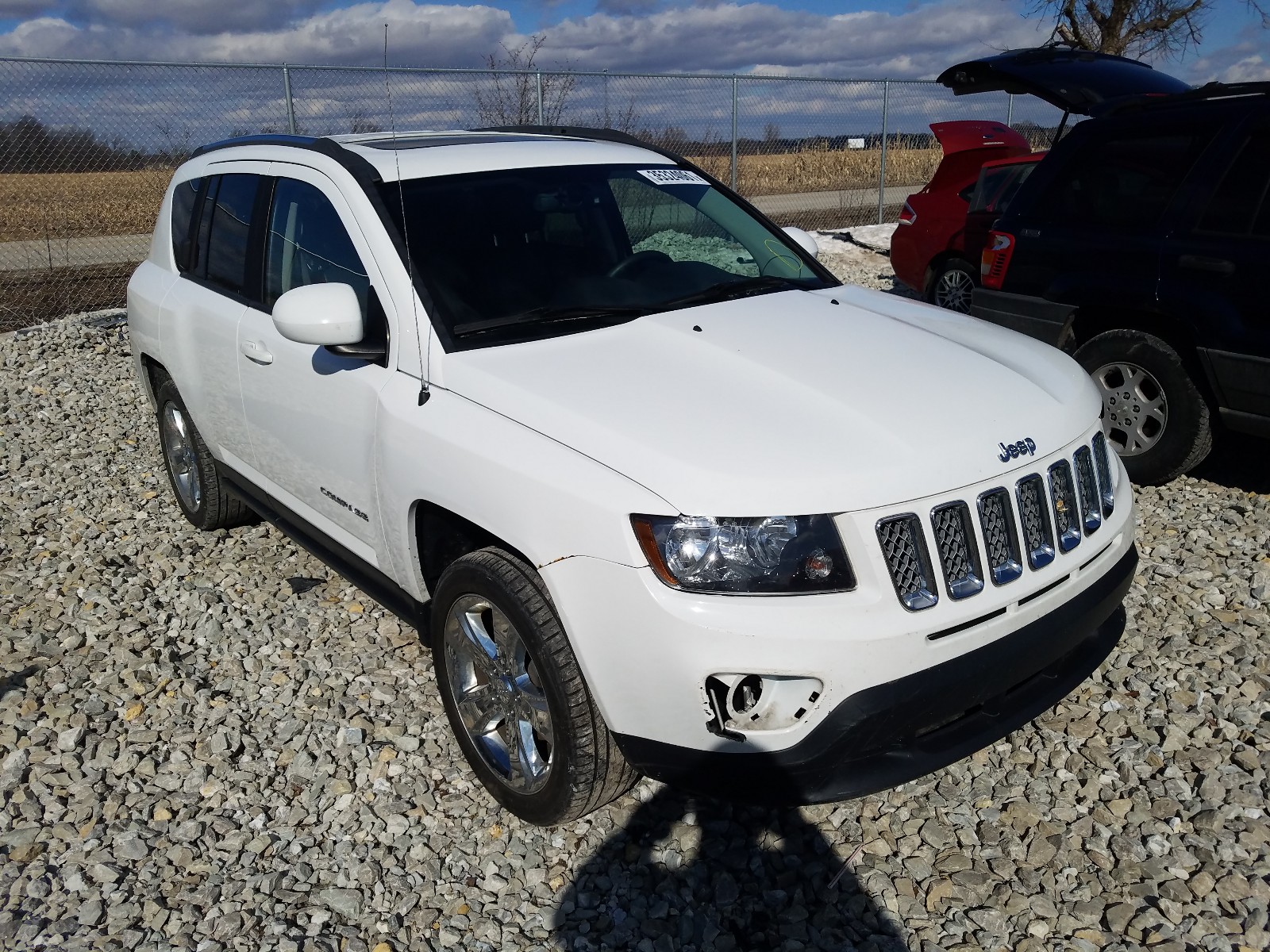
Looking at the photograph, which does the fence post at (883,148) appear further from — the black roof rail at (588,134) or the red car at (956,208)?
the black roof rail at (588,134)

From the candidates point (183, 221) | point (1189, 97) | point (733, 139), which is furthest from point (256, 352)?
point (733, 139)

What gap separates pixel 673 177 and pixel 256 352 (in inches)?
70.9

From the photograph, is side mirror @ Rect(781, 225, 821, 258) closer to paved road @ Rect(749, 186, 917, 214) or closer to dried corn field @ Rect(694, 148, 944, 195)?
dried corn field @ Rect(694, 148, 944, 195)

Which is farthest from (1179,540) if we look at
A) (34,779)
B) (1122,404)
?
(34,779)

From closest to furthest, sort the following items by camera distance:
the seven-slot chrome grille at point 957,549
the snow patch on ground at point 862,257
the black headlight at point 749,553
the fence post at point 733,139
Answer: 1. the black headlight at point 749,553
2. the seven-slot chrome grille at point 957,549
3. the snow patch on ground at point 862,257
4. the fence post at point 733,139

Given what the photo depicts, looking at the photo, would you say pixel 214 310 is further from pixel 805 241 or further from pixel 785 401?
pixel 785 401

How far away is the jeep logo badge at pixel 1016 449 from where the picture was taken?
8.63 feet

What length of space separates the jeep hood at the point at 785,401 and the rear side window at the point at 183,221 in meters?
2.41

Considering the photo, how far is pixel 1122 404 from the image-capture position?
17.5 feet

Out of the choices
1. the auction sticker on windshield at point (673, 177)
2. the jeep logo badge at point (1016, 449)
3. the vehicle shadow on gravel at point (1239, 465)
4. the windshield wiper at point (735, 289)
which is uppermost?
the auction sticker on windshield at point (673, 177)

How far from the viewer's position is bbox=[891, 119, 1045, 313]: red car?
8453mm

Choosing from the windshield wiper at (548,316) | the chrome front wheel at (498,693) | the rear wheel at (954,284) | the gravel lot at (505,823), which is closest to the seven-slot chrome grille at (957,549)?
Answer: the gravel lot at (505,823)

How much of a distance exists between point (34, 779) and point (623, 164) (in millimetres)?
3046

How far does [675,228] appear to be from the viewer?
4121 mm
